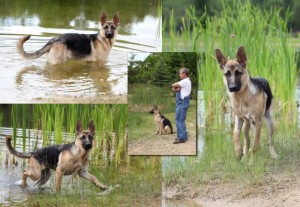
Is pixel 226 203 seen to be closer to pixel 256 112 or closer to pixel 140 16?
pixel 256 112

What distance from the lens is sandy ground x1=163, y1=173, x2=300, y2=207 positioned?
1155 cm

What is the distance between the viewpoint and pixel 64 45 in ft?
40.9

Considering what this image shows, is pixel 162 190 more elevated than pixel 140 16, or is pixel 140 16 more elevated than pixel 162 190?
pixel 140 16

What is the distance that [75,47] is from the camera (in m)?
12.5

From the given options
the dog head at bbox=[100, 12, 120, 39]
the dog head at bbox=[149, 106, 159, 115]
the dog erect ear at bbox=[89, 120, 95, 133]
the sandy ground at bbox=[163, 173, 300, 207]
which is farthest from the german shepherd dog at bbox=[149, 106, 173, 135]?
the dog head at bbox=[100, 12, 120, 39]

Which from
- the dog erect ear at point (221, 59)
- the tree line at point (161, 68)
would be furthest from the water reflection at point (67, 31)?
the dog erect ear at point (221, 59)

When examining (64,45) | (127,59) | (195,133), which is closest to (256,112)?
(195,133)

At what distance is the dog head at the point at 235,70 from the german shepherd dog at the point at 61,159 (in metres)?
1.69

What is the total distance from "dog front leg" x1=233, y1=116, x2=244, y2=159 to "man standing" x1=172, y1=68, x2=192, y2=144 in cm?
62

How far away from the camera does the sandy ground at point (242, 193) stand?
37.9ft

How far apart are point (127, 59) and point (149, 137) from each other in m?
1.03

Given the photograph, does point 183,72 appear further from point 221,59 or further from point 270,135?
point 270,135

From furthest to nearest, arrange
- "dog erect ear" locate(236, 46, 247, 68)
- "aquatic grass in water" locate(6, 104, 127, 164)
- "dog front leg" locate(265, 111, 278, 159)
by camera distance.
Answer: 1. "aquatic grass in water" locate(6, 104, 127, 164)
2. "dog front leg" locate(265, 111, 278, 159)
3. "dog erect ear" locate(236, 46, 247, 68)

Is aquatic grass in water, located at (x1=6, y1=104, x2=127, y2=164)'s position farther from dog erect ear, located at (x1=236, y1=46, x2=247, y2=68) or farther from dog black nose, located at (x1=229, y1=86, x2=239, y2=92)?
dog erect ear, located at (x1=236, y1=46, x2=247, y2=68)
